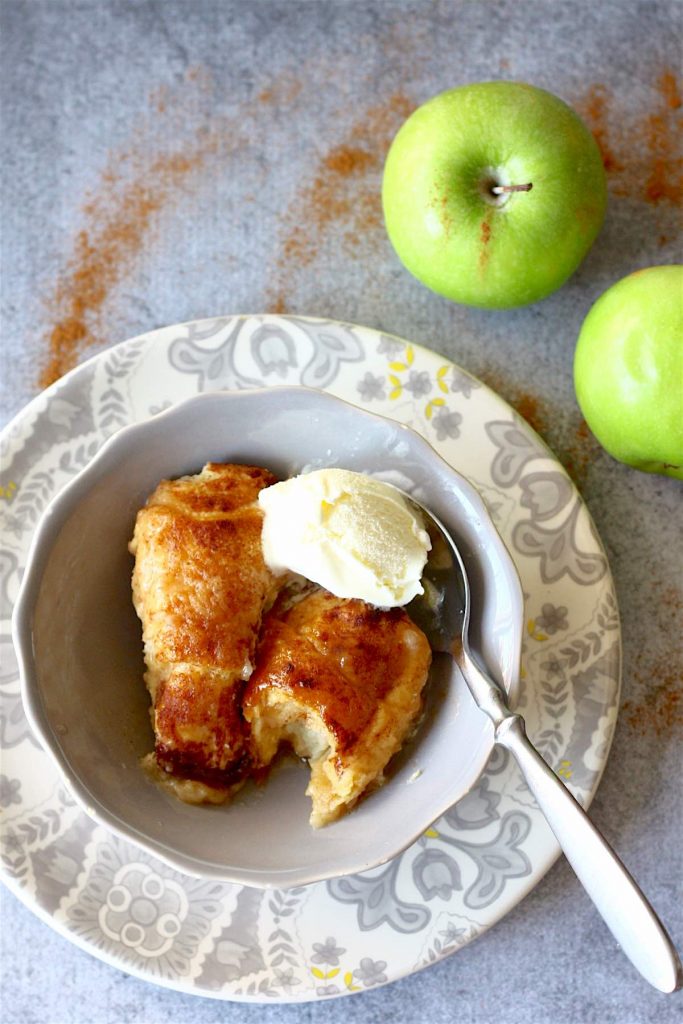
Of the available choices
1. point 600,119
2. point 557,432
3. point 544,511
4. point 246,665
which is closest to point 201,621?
point 246,665

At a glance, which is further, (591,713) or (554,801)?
(591,713)

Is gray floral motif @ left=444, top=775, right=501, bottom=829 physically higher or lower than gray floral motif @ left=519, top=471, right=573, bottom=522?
lower

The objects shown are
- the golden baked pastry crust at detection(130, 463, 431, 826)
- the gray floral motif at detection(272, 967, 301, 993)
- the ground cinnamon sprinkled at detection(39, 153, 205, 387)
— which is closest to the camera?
the golden baked pastry crust at detection(130, 463, 431, 826)

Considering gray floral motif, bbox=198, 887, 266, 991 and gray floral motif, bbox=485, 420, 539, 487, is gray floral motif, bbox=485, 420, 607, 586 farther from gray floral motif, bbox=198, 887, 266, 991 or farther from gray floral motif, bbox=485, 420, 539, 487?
gray floral motif, bbox=198, 887, 266, 991

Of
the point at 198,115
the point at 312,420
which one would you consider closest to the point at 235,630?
the point at 312,420

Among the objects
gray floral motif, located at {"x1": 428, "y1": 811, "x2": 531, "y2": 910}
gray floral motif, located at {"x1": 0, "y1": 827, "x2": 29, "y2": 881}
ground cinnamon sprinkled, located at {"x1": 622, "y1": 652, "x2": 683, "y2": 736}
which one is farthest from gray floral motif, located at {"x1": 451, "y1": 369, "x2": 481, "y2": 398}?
gray floral motif, located at {"x1": 0, "y1": 827, "x2": 29, "y2": 881}

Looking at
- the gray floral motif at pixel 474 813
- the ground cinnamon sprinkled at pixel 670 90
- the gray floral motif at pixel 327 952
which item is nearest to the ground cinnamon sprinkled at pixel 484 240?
the ground cinnamon sprinkled at pixel 670 90

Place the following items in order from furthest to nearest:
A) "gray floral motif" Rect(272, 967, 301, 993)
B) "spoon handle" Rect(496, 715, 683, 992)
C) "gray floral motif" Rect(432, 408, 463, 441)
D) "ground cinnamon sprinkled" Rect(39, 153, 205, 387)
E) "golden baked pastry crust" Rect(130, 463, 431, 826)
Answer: "ground cinnamon sprinkled" Rect(39, 153, 205, 387)
"gray floral motif" Rect(432, 408, 463, 441)
"gray floral motif" Rect(272, 967, 301, 993)
"golden baked pastry crust" Rect(130, 463, 431, 826)
"spoon handle" Rect(496, 715, 683, 992)

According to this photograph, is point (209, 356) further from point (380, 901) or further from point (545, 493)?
point (380, 901)
